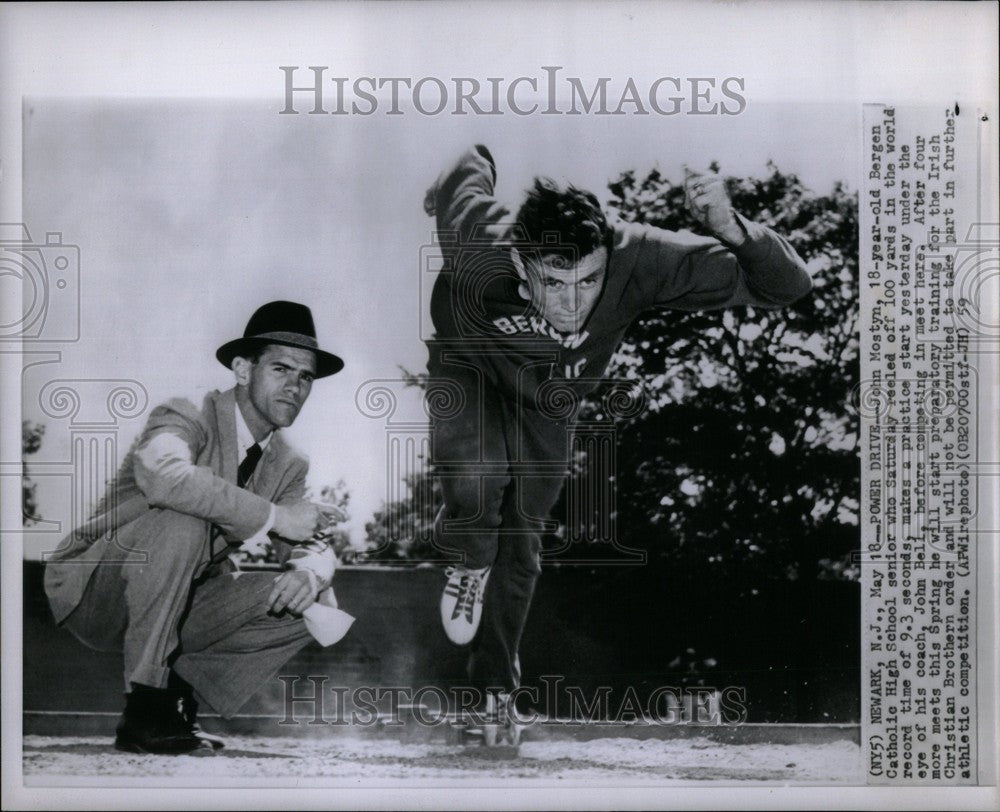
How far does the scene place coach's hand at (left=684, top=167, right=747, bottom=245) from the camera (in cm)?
326

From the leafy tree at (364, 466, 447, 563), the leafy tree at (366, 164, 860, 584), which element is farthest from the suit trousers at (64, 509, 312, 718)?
the leafy tree at (366, 164, 860, 584)

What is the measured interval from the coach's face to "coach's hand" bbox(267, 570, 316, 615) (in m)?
0.55

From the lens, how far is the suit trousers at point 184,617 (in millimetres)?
3203

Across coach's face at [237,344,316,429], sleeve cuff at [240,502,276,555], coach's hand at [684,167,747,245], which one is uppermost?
coach's hand at [684,167,747,245]

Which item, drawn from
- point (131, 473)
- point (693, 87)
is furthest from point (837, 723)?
point (131, 473)

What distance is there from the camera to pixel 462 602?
322 cm

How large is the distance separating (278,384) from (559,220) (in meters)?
1.20

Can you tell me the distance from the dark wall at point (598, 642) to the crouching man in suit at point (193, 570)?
0.34ft

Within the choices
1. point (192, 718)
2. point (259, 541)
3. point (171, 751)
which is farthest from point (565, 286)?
point (171, 751)

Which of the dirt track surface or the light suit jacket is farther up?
the light suit jacket

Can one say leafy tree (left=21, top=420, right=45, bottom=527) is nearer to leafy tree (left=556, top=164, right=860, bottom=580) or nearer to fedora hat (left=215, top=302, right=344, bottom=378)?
fedora hat (left=215, top=302, right=344, bottom=378)

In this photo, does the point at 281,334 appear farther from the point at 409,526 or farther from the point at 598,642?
the point at 598,642

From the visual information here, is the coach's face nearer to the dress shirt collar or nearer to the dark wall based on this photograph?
the dress shirt collar

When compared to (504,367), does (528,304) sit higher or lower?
higher
